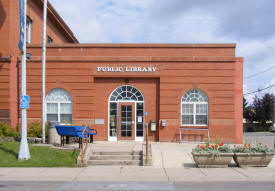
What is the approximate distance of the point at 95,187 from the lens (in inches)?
334

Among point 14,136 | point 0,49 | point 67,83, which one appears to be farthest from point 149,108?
point 0,49

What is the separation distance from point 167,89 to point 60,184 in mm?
9662

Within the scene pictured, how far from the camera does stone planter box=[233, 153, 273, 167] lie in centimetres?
1116

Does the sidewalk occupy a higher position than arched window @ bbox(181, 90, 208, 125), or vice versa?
arched window @ bbox(181, 90, 208, 125)

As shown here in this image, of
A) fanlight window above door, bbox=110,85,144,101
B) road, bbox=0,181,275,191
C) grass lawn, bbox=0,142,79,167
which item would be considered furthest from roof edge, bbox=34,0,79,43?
road, bbox=0,181,275,191

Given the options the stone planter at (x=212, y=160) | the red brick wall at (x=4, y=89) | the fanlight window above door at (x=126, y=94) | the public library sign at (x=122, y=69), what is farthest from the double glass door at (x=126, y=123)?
the stone planter at (x=212, y=160)

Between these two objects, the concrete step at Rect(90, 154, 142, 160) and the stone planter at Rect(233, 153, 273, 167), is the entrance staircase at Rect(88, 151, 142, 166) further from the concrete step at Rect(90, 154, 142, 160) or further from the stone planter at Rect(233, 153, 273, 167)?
the stone planter at Rect(233, 153, 273, 167)

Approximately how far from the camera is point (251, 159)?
11.2m

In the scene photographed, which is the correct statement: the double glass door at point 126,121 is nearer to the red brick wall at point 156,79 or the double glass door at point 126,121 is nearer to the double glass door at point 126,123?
the double glass door at point 126,123

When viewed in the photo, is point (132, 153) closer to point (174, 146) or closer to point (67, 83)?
point (174, 146)

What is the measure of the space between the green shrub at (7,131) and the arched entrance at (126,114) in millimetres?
5046

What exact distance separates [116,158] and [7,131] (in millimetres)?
7280

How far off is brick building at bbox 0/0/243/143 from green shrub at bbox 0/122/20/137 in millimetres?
702

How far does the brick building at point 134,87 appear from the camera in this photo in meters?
17.1
